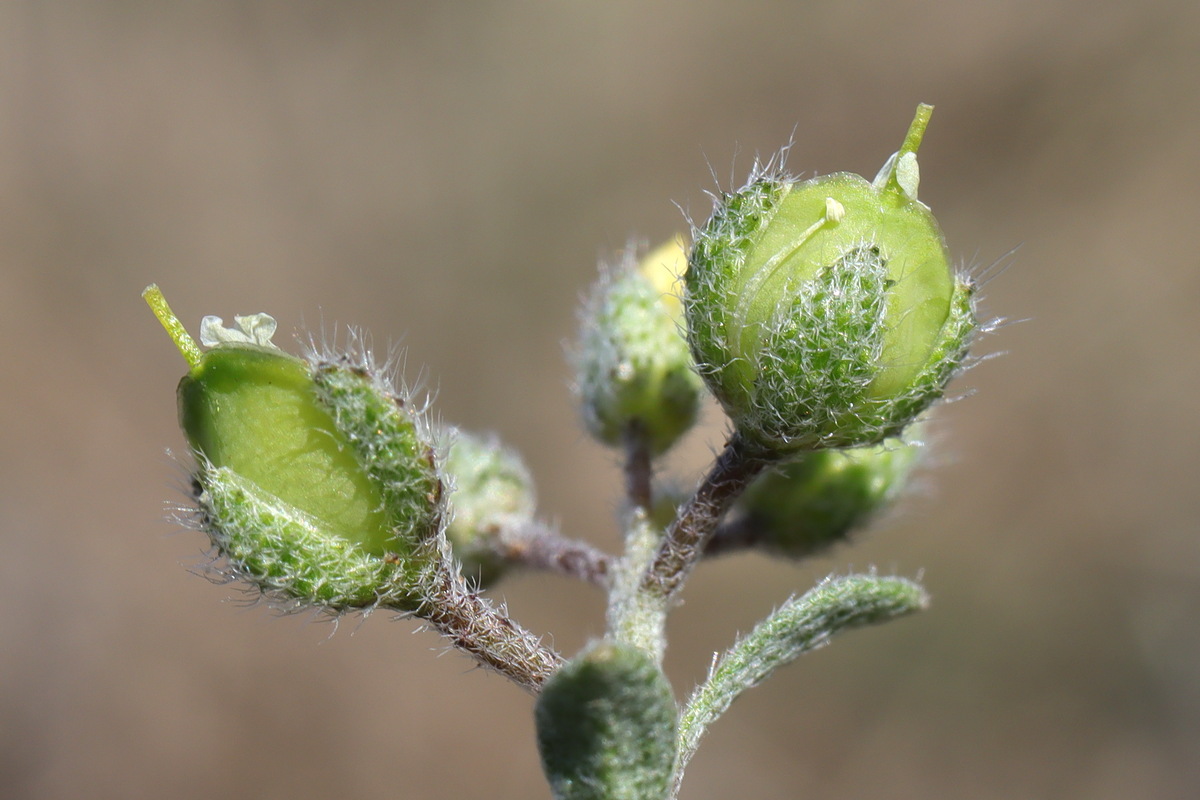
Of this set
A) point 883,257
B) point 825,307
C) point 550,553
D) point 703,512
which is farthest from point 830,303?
point 550,553

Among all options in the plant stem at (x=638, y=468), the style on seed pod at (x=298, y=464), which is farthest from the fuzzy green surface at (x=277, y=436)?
the plant stem at (x=638, y=468)

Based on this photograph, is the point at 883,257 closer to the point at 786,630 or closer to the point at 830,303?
the point at 830,303

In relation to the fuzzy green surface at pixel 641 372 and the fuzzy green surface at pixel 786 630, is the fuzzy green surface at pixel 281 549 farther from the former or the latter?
the fuzzy green surface at pixel 641 372

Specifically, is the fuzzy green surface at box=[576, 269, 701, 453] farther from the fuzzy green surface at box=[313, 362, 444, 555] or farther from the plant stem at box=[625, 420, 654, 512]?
the fuzzy green surface at box=[313, 362, 444, 555]

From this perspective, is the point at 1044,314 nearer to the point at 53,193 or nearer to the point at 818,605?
the point at 818,605

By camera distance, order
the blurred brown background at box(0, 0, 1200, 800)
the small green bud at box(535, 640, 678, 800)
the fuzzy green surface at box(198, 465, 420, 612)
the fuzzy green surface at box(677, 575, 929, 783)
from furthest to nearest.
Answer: the blurred brown background at box(0, 0, 1200, 800) < the fuzzy green surface at box(677, 575, 929, 783) < the fuzzy green surface at box(198, 465, 420, 612) < the small green bud at box(535, 640, 678, 800)

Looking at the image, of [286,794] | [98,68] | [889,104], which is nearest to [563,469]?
[286,794]

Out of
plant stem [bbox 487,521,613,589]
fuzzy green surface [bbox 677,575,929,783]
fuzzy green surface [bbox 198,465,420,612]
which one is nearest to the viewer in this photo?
fuzzy green surface [bbox 198,465,420,612]

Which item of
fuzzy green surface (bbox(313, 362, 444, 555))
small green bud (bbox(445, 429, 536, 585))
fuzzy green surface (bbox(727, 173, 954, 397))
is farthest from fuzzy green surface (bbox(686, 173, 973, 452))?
small green bud (bbox(445, 429, 536, 585))
